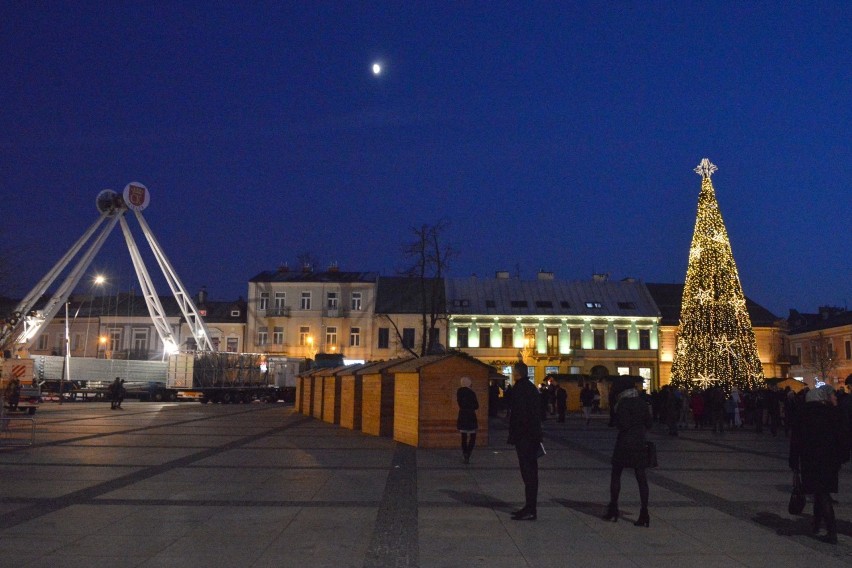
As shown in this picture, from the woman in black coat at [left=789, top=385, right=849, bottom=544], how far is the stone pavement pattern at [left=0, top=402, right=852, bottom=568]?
0.39 m

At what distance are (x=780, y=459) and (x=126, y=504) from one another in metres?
14.3

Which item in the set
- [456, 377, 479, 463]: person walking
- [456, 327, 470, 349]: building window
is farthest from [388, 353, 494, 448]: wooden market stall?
[456, 327, 470, 349]: building window

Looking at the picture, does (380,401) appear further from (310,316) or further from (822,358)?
(822,358)

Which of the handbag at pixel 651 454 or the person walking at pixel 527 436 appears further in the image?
the person walking at pixel 527 436

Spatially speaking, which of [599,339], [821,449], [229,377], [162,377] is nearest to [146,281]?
[162,377]

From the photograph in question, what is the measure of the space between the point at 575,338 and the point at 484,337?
7353mm

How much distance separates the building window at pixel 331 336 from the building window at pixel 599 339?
21484 mm

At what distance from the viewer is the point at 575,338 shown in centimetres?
6406

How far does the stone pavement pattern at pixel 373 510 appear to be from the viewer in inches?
302

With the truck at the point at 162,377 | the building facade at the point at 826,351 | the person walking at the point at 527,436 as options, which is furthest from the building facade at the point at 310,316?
the person walking at the point at 527,436

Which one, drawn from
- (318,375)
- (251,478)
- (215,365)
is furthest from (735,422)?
(215,365)

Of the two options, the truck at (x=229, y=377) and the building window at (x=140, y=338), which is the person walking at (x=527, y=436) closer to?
the truck at (x=229, y=377)

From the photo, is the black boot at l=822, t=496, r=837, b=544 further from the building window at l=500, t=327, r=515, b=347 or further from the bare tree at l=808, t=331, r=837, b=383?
the bare tree at l=808, t=331, r=837, b=383

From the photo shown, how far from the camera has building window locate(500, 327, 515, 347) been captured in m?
63.6
